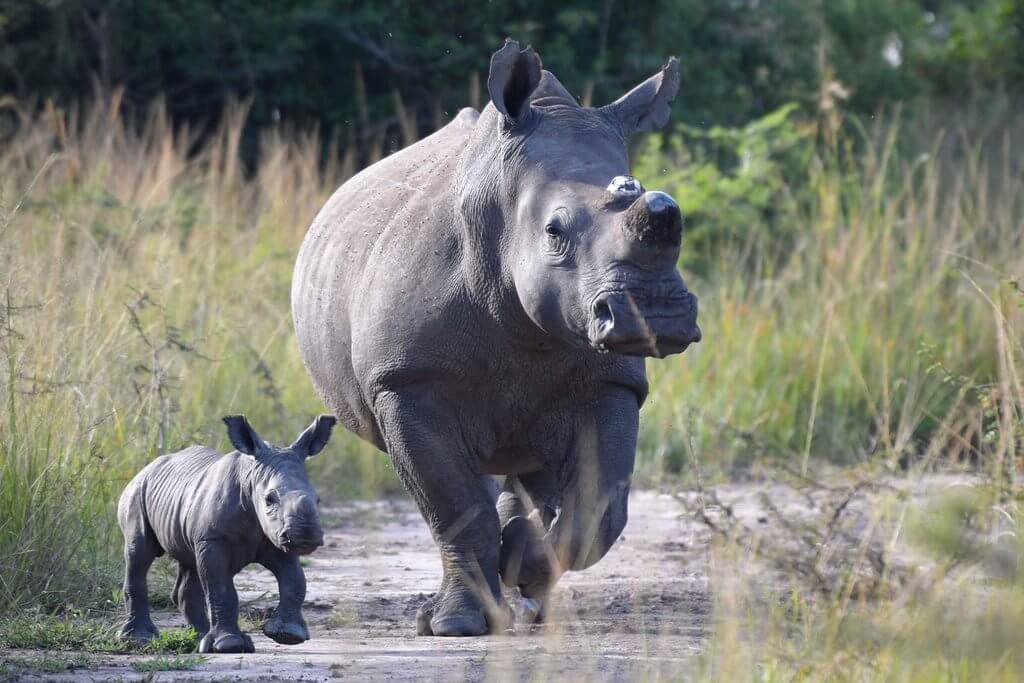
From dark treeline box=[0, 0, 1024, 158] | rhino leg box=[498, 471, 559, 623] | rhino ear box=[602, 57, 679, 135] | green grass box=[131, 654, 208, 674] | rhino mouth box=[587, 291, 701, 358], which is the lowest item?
green grass box=[131, 654, 208, 674]

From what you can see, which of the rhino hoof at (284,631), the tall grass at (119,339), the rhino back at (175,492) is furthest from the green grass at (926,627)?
the tall grass at (119,339)

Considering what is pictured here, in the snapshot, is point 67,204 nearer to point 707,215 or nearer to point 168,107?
point 707,215

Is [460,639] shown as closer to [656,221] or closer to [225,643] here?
[225,643]

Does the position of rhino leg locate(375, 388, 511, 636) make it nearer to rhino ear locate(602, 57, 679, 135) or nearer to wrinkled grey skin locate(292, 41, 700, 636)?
wrinkled grey skin locate(292, 41, 700, 636)

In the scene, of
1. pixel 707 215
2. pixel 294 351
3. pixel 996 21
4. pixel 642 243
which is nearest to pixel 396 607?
pixel 642 243

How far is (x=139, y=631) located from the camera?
5.38 metres

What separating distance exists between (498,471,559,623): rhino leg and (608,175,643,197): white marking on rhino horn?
118 centimetres

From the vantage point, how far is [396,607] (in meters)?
6.23

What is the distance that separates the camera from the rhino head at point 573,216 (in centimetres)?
462

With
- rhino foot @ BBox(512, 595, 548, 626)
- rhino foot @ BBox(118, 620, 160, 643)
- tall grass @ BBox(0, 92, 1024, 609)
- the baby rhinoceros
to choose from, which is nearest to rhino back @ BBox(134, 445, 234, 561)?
the baby rhinoceros

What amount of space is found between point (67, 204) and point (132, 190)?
110 centimetres

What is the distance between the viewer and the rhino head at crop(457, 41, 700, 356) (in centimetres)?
462

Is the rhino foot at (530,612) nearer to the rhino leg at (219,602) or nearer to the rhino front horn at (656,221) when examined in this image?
the rhino leg at (219,602)

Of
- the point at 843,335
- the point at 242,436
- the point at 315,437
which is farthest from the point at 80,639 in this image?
the point at 843,335
